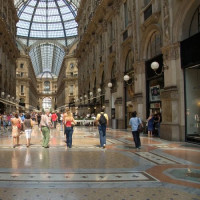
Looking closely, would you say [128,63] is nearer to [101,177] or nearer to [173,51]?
[173,51]

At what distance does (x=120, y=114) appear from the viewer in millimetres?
22344

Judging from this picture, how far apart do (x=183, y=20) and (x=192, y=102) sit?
13.2ft

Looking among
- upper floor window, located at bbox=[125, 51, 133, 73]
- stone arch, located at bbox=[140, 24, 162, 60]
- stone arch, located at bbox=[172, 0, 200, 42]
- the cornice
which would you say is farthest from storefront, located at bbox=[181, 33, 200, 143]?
the cornice

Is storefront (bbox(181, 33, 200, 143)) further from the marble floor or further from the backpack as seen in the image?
the backpack

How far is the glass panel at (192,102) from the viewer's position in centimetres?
1218

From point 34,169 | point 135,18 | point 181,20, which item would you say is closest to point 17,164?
point 34,169

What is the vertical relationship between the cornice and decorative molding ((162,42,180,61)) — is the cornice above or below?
above

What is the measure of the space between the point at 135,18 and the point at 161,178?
14.9 meters

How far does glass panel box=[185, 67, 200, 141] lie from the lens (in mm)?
12180

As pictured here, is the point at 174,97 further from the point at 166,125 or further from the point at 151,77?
the point at 151,77

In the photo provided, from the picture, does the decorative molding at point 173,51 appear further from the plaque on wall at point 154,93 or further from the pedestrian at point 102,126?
the pedestrian at point 102,126

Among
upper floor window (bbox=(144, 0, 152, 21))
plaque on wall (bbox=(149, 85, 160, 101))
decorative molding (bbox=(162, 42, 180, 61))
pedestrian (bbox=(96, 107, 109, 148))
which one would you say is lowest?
pedestrian (bbox=(96, 107, 109, 148))

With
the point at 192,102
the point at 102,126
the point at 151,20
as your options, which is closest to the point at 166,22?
the point at 151,20

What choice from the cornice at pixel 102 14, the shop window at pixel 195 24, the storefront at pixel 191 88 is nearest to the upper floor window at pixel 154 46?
the shop window at pixel 195 24
